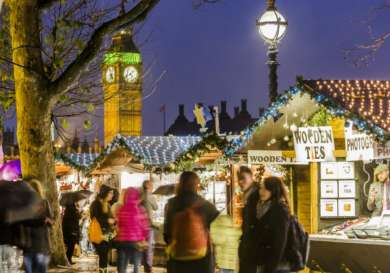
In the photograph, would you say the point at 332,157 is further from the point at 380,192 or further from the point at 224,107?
the point at 224,107

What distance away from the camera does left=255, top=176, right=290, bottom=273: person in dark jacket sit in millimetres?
9031

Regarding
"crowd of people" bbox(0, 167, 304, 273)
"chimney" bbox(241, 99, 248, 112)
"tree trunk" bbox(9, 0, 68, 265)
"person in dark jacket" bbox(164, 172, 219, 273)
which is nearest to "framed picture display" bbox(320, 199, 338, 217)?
"tree trunk" bbox(9, 0, 68, 265)

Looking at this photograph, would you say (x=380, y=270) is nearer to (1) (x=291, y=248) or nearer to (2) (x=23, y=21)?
(1) (x=291, y=248)

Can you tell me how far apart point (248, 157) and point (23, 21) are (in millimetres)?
5453

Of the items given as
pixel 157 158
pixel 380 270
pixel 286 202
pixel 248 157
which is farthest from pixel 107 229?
pixel 157 158

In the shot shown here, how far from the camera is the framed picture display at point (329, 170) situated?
17.5 metres

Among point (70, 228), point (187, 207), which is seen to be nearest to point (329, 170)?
point (70, 228)

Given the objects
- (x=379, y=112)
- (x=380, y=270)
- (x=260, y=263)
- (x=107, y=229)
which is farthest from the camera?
(x=107, y=229)

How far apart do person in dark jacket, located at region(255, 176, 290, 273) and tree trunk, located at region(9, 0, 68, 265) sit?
9.60 m

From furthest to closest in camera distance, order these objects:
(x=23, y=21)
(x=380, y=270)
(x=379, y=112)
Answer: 1. (x=23, y=21)
2. (x=379, y=112)
3. (x=380, y=270)

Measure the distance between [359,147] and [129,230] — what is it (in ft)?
12.5

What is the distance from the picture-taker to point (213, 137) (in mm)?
18594

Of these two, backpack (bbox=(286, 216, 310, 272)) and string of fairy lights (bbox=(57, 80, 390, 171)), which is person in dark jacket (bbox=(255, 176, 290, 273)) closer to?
backpack (bbox=(286, 216, 310, 272))

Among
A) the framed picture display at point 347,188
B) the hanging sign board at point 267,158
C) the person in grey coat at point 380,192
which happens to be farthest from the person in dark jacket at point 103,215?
the framed picture display at point 347,188
